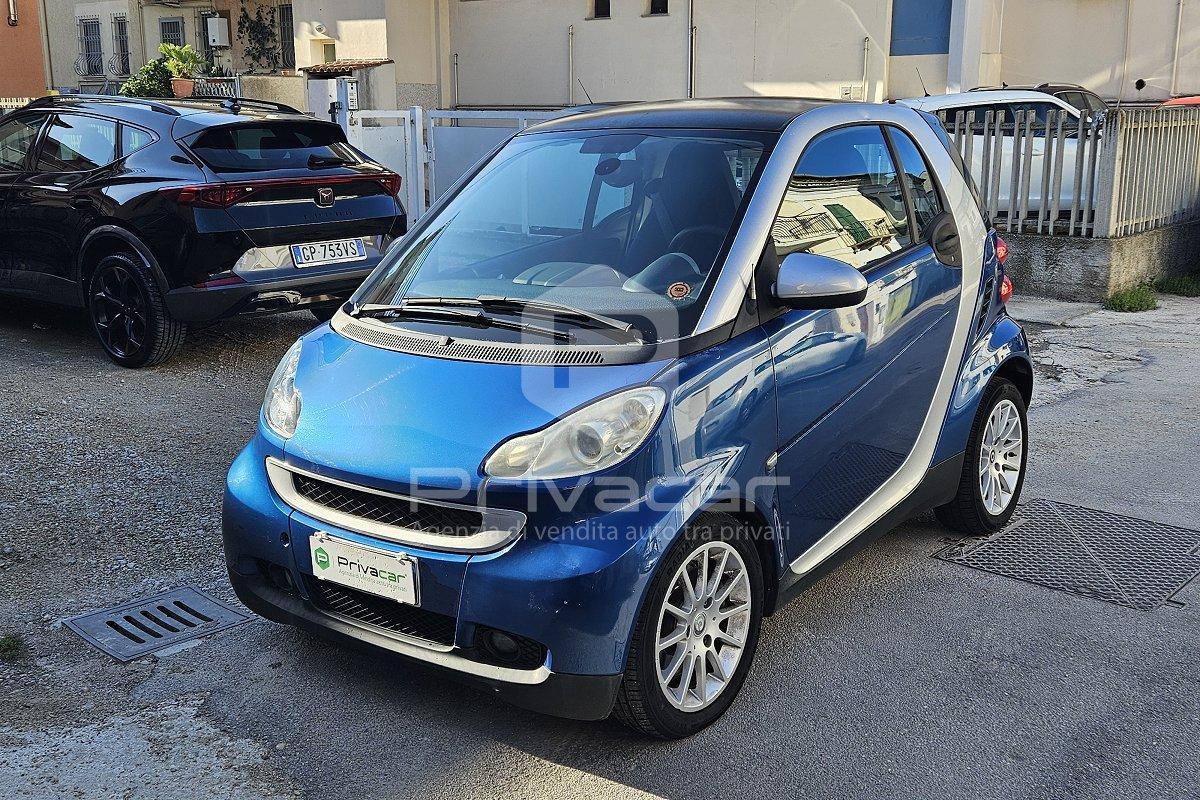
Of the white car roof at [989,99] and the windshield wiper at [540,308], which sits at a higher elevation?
the white car roof at [989,99]

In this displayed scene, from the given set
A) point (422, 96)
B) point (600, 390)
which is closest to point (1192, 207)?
point (600, 390)

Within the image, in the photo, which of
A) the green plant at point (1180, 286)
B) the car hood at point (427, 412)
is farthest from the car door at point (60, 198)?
the green plant at point (1180, 286)

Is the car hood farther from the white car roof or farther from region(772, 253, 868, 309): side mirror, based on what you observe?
the white car roof

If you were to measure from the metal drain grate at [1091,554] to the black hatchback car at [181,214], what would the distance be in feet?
14.5

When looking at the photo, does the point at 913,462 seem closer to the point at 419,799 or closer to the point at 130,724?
the point at 419,799

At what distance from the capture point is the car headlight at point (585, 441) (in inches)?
118

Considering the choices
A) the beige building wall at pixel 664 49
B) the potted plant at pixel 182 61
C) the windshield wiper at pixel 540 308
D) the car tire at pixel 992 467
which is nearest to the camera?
the windshield wiper at pixel 540 308

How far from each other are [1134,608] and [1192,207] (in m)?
8.87

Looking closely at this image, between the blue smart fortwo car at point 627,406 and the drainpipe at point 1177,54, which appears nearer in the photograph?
the blue smart fortwo car at point 627,406

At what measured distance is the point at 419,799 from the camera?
3004mm

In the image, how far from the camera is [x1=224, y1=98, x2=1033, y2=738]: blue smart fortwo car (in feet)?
9.81

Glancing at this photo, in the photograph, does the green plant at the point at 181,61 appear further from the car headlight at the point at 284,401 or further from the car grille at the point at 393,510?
the car grille at the point at 393,510

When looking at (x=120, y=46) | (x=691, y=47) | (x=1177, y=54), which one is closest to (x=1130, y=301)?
(x=1177, y=54)

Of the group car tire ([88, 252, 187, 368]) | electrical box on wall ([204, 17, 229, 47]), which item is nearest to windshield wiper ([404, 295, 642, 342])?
car tire ([88, 252, 187, 368])
